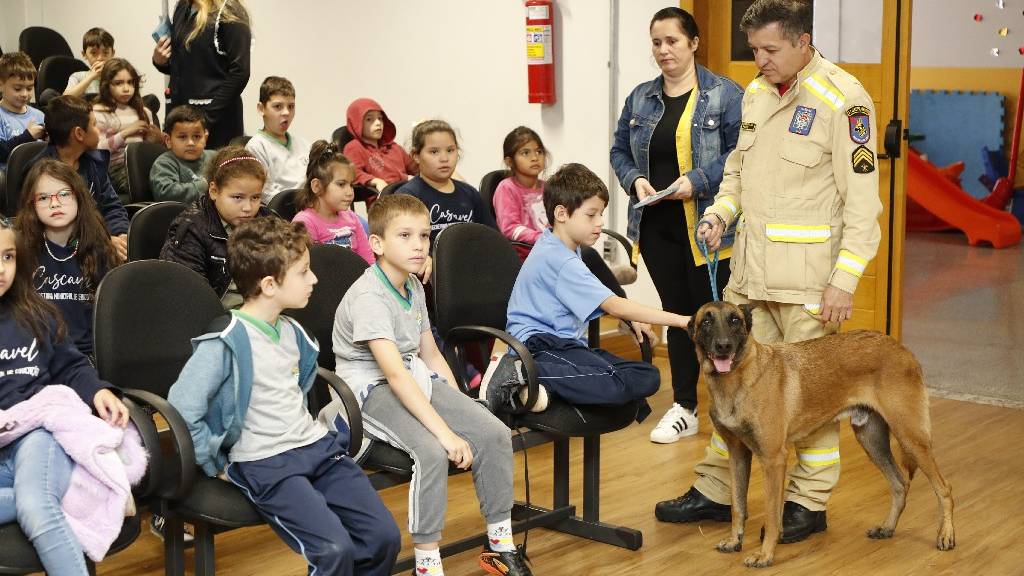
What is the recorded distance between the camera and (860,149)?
3520 mm

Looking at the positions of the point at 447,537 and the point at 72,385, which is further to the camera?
the point at 447,537

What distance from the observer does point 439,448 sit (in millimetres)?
3074

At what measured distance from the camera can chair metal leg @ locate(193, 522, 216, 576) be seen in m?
2.79

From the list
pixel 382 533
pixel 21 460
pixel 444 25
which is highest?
pixel 444 25

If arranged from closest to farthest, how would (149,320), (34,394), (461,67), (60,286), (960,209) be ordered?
(34,394) → (149,320) → (60,286) → (461,67) → (960,209)

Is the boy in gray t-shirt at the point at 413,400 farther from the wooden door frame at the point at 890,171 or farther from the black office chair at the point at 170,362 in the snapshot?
the wooden door frame at the point at 890,171

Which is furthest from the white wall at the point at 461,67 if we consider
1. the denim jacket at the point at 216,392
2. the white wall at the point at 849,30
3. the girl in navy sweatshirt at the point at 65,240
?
the denim jacket at the point at 216,392

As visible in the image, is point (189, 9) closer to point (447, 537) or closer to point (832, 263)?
point (447, 537)

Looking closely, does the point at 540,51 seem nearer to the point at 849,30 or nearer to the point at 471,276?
the point at 849,30

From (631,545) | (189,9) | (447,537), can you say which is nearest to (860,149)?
(631,545)

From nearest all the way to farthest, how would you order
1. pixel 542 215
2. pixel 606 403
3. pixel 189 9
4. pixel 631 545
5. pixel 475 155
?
pixel 606 403, pixel 631 545, pixel 542 215, pixel 189 9, pixel 475 155

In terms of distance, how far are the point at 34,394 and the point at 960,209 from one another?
30.7 ft

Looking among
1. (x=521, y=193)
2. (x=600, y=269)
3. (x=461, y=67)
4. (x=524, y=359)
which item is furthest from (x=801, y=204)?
(x=461, y=67)

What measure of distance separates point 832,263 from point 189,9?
3.76 metres
